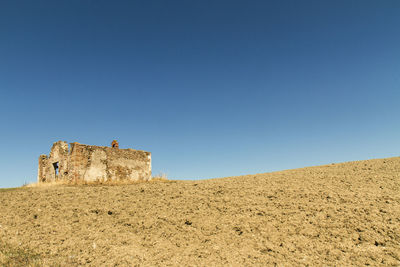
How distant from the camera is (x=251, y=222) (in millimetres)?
5266

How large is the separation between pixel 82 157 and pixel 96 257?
959 centimetres

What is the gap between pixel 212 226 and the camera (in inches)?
206

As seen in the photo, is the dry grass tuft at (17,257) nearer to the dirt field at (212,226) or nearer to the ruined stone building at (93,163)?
the dirt field at (212,226)

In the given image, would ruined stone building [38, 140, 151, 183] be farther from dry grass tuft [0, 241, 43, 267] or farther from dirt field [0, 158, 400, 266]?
dry grass tuft [0, 241, 43, 267]

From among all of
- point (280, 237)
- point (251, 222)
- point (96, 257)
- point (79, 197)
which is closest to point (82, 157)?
point (79, 197)

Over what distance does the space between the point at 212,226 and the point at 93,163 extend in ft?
32.5

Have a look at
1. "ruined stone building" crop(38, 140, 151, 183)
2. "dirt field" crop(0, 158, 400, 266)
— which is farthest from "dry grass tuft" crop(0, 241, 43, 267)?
"ruined stone building" crop(38, 140, 151, 183)

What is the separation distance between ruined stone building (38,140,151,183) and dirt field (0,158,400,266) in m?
4.76

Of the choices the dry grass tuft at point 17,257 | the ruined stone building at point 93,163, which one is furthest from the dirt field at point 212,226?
the ruined stone building at point 93,163

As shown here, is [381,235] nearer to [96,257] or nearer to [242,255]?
[242,255]

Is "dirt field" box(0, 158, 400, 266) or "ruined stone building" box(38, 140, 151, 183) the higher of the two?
"ruined stone building" box(38, 140, 151, 183)

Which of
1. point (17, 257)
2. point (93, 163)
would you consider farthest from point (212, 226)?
point (93, 163)

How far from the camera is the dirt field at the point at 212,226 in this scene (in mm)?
4074

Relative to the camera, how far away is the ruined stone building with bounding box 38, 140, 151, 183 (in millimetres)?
12547
